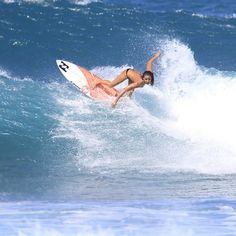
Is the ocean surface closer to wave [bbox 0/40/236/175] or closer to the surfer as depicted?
wave [bbox 0/40/236/175]

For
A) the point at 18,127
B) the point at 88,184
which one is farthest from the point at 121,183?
the point at 18,127

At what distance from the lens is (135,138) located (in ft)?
41.9

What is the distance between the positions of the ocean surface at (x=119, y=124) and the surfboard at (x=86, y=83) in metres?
0.56

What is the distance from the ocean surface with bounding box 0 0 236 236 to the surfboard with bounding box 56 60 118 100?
0.56 meters

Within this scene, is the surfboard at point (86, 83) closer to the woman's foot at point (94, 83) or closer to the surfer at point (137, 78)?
the woman's foot at point (94, 83)

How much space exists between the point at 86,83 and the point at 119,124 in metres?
0.98

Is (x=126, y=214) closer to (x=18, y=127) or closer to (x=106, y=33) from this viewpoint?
(x=18, y=127)

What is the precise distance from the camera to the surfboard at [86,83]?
504 inches

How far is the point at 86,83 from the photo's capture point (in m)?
13.1

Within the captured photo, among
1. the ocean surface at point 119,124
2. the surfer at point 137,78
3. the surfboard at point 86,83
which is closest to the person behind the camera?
the ocean surface at point 119,124

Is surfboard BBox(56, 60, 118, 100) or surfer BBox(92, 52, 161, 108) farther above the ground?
surfboard BBox(56, 60, 118, 100)

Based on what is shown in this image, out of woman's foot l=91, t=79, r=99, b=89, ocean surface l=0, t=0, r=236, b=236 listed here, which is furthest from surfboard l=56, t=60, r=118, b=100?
ocean surface l=0, t=0, r=236, b=236

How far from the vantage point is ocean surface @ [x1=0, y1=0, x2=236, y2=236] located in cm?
847

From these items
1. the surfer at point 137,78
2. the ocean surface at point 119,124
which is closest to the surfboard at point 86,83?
the surfer at point 137,78
